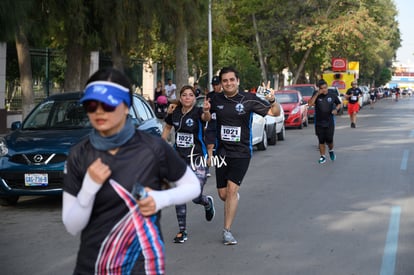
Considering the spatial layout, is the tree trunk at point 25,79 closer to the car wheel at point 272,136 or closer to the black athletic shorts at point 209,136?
the car wheel at point 272,136

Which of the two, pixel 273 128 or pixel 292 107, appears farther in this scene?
pixel 292 107

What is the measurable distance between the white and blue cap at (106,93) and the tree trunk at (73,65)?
13.7 meters

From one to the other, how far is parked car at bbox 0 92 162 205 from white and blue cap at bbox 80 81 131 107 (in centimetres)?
691

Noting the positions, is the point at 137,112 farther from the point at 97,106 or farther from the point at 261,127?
the point at 97,106

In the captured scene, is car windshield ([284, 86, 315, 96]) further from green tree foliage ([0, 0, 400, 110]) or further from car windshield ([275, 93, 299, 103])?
car windshield ([275, 93, 299, 103])

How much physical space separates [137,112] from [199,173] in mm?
3766

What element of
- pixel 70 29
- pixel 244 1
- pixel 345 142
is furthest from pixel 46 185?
pixel 244 1

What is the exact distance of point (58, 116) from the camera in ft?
37.4

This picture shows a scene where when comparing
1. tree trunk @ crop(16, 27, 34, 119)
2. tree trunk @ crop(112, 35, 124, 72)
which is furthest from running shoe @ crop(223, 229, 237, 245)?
tree trunk @ crop(16, 27, 34, 119)

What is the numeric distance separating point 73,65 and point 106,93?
14268mm

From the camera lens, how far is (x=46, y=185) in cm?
1009

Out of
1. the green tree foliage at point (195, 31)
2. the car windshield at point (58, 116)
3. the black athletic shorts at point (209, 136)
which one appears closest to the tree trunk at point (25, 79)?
the green tree foliage at point (195, 31)

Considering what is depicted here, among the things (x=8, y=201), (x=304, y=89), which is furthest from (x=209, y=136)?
(x=304, y=89)

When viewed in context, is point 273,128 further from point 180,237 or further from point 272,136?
point 180,237
